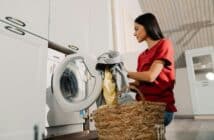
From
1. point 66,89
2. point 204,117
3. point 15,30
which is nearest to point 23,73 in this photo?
point 15,30

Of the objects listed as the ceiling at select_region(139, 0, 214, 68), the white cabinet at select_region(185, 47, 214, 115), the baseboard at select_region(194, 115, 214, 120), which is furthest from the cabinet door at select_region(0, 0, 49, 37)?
the baseboard at select_region(194, 115, 214, 120)

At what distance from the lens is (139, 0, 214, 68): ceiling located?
4.31 metres

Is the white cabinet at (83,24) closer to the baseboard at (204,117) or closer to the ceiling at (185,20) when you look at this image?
the ceiling at (185,20)

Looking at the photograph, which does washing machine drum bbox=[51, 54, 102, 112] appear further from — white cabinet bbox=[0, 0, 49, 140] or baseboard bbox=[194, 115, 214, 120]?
baseboard bbox=[194, 115, 214, 120]

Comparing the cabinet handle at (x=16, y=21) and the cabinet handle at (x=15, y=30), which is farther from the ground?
the cabinet handle at (x=16, y=21)

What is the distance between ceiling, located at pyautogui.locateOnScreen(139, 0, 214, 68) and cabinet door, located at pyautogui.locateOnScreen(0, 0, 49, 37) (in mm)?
3212

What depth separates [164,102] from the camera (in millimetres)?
1156

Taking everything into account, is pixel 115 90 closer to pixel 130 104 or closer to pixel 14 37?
pixel 130 104

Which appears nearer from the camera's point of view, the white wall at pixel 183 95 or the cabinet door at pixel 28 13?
the cabinet door at pixel 28 13

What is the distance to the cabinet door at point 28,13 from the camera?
130cm

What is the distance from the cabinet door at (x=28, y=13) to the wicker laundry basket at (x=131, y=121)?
778 mm

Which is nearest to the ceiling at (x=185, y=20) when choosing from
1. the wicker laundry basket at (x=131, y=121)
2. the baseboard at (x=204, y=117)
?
the baseboard at (x=204, y=117)

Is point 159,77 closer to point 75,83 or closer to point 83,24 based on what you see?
point 75,83

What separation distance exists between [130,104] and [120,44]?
1.76 m
